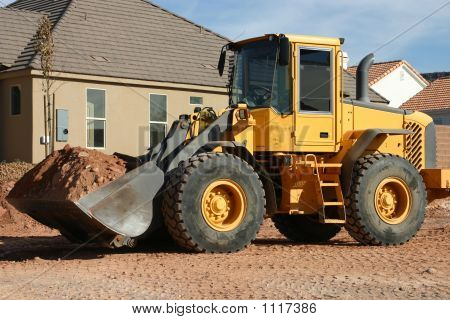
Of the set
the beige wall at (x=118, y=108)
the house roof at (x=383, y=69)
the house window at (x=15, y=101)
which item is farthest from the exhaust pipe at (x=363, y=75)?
the house roof at (x=383, y=69)

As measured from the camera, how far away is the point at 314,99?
11016 millimetres

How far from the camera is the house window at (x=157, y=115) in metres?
22.7

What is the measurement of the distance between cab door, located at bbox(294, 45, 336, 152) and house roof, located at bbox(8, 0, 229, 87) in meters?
10.9

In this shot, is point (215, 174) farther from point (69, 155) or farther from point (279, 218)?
point (279, 218)

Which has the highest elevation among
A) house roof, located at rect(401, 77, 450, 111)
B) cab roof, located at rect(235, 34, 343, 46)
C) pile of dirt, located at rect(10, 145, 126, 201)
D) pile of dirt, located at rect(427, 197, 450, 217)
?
house roof, located at rect(401, 77, 450, 111)

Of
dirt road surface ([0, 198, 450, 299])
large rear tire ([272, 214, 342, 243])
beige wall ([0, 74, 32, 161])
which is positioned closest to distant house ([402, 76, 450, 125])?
beige wall ([0, 74, 32, 161])

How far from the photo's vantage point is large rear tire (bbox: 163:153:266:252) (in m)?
9.63

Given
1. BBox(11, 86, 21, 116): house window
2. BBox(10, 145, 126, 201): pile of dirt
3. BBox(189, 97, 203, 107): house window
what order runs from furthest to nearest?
BBox(189, 97, 203, 107): house window → BBox(11, 86, 21, 116): house window → BBox(10, 145, 126, 201): pile of dirt

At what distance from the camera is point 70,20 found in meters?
22.7

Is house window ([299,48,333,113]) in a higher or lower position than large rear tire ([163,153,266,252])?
higher

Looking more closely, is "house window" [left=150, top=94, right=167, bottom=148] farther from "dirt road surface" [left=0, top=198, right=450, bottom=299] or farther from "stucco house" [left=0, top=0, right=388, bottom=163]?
"dirt road surface" [left=0, top=198, right=450, bottom=299]

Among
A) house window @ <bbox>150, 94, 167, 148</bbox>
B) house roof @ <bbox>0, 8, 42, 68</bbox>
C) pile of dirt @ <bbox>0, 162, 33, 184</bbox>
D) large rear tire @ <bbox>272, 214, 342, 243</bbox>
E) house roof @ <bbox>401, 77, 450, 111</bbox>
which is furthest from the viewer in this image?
house roof @ <bbox>401, 77, 450, 111</bbox>

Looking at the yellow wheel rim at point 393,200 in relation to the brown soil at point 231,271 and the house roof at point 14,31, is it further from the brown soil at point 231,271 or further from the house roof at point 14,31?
the house roof at point 14,31

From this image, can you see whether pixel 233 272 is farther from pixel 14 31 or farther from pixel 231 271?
pixel 14 31
